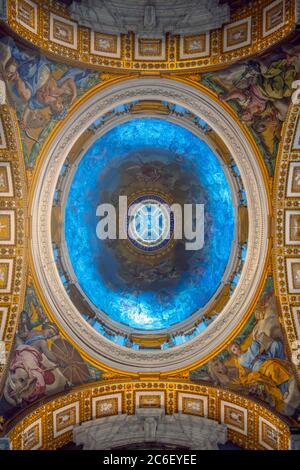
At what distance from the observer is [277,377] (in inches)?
618

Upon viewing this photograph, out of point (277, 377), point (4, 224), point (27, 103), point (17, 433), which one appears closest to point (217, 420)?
point (277, 377)

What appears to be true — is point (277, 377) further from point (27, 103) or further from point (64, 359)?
point (27, 103)

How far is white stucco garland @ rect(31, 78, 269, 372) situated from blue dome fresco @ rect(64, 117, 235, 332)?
1.04 metres

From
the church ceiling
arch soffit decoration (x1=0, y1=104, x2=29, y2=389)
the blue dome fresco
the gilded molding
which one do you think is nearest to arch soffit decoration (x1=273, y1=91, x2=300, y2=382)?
the church ceiling

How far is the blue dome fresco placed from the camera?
683 inches

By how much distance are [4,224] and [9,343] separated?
3.11 metres

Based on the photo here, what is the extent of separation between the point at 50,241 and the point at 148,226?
4118 mm

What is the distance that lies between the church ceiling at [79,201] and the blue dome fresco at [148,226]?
14 cm

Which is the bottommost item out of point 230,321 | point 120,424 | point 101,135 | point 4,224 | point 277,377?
point 120,424

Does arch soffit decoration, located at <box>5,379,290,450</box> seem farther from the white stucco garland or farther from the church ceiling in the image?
the white stucco garland

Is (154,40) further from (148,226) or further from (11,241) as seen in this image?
(11,241)

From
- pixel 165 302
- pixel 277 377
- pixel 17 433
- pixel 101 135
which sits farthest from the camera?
pixel 165 302

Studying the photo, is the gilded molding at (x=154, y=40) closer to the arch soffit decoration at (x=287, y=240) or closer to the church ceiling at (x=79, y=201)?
the church ceiling at (x=79, y=201)

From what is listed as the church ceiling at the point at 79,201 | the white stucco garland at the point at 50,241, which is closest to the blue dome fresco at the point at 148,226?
the church ceiling at the point at 79,201
